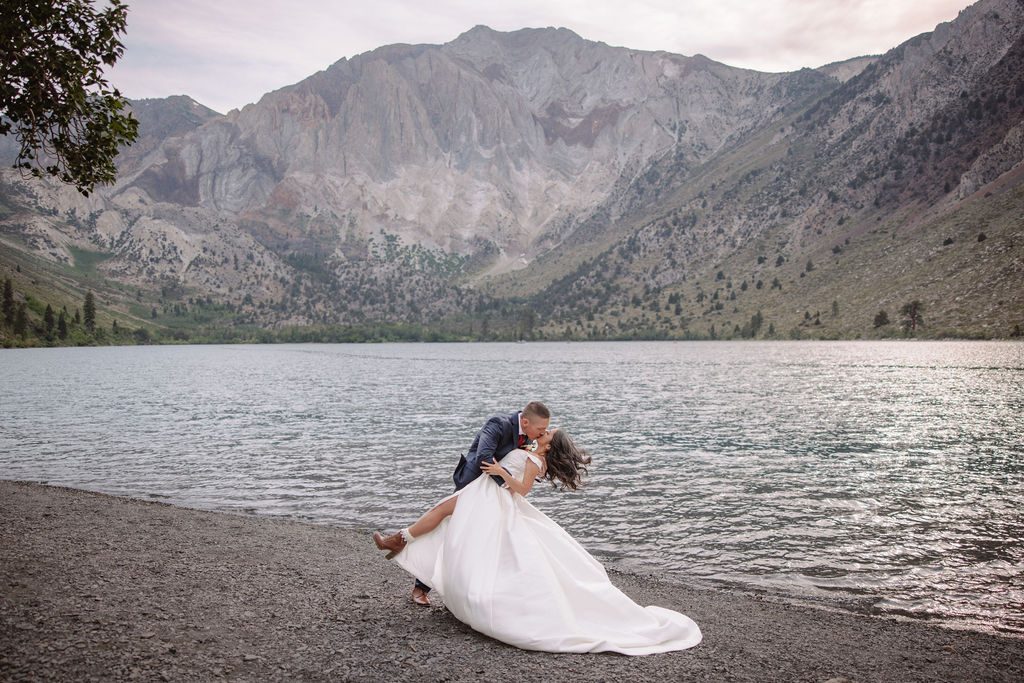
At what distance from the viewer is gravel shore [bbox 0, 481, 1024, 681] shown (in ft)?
28.7

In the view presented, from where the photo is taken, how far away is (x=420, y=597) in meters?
12.0

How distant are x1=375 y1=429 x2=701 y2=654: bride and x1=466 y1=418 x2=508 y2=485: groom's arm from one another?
19cm

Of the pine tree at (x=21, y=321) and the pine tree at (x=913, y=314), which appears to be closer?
the pine tree at (x=913, y=314)

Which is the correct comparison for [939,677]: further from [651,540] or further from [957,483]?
[957,483]

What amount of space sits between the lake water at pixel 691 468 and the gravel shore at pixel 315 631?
289cm

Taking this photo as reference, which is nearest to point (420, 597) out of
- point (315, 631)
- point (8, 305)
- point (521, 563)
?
point (315, 631)

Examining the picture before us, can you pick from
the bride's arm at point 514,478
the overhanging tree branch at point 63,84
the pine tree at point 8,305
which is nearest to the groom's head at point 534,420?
the bride's arm at point 514,478

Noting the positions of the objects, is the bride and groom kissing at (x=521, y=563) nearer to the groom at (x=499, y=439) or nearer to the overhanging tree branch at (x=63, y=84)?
the groom at (x=499, y=439)

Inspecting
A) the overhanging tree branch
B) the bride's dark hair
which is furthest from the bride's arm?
the overhanging tree branch

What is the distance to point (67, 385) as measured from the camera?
85562 mm

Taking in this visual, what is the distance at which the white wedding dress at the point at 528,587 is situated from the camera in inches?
383

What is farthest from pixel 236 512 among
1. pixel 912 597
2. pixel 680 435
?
pixel 680 435

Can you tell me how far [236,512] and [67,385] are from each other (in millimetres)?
80833

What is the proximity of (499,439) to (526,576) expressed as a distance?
92.5 inches
